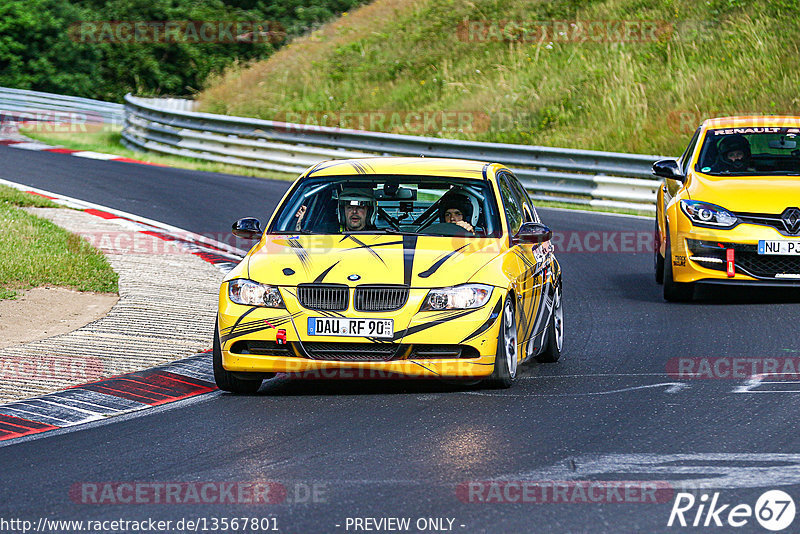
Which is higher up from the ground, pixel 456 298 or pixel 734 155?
pixel 734 155

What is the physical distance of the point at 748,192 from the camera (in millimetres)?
12672

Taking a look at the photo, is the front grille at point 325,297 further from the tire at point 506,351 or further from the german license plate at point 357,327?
the tire at point 506,351

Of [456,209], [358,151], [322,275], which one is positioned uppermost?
[456,209]

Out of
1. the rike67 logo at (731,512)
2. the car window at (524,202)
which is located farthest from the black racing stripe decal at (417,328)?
the rike67 logo at (731,512)

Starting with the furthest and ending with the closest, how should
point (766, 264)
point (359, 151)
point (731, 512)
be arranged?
point (359, 151) → point (766, 264) → point (731, 512)

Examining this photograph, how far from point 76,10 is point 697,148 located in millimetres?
39437

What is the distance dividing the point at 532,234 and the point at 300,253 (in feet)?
5.41

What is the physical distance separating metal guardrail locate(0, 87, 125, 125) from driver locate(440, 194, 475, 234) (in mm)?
27260

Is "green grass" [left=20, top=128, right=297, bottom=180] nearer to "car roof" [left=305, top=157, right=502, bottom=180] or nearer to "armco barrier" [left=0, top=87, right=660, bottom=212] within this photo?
"armco barrier" [left=0, top=87, right=660, bottom=212]

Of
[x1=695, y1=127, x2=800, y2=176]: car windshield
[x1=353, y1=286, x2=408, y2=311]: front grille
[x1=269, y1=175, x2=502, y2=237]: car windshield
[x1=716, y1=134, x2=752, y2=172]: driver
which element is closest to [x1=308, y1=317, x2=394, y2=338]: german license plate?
[x1=353, y1=286, x2=408, y2=311]: front grille

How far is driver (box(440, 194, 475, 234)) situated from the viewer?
9.65 m

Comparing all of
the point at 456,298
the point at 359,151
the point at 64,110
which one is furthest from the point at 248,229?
the point at 64,110

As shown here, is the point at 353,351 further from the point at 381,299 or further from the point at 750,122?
the point at 750,122

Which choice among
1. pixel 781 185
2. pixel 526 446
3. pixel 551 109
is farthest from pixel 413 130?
pixel 526 446
